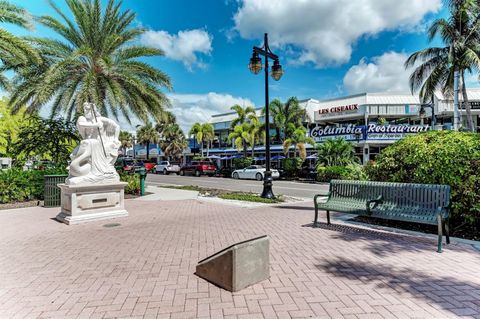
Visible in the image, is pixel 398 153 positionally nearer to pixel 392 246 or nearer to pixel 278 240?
pixel 392 246

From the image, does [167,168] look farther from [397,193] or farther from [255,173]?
Result: [397,193]

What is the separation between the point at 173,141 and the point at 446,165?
44089mm

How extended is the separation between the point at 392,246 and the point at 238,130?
27265mm

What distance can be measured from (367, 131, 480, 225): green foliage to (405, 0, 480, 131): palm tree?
16919 millimetres

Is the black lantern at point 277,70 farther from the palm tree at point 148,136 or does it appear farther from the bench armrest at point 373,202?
the palm tree at point 148,136

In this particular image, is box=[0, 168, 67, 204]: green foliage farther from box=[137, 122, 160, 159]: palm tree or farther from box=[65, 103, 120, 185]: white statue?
box=[137, 122, 160, 159]: palm tree

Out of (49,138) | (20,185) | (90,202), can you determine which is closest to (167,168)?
(49,138)

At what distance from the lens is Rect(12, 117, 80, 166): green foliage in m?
13.8

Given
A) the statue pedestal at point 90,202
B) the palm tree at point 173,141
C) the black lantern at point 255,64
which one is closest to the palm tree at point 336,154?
the black lantern at point 255,64

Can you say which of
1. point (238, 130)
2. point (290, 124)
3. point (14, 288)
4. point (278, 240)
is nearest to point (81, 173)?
point (14, 288)

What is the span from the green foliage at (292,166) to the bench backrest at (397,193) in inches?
784

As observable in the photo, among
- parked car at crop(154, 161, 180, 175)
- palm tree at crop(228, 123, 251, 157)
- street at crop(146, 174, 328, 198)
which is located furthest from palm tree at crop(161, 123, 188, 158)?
street at crop(146, 174, 328, 198)

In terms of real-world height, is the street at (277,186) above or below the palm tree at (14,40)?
below

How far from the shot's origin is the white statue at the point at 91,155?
827 cm
